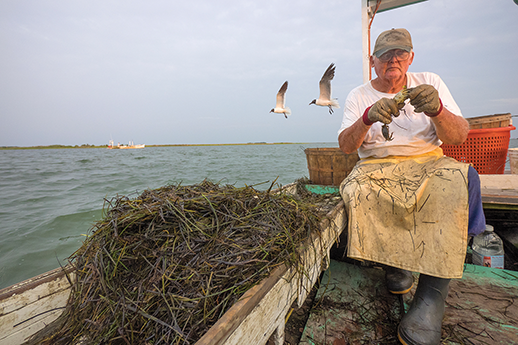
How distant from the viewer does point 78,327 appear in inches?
46.6

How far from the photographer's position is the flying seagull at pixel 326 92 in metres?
7.13

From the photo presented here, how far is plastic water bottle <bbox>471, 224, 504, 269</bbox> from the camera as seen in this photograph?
2314 millimetres

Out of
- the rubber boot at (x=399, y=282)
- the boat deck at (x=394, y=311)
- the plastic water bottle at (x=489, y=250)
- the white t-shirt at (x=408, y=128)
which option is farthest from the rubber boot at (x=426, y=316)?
the plastic water bottle at (x=489, y=250)

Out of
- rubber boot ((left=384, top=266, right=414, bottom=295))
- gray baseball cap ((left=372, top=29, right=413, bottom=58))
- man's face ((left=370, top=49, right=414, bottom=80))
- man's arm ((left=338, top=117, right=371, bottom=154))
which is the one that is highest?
gray baseball cap ((left=372, top=29, right=413, bottom=58))

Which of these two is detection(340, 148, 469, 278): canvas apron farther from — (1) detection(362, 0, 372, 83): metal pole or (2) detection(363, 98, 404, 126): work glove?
(1) detection(362, 0, 372, 83): metal pole

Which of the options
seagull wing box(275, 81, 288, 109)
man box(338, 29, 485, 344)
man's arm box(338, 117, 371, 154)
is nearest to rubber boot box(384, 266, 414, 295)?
man box(338, 29, 485, 344)

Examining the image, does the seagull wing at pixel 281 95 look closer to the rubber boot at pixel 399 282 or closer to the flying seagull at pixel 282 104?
the flying seagull at pixel 282 104

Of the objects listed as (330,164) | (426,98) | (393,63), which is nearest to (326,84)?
(330,164)

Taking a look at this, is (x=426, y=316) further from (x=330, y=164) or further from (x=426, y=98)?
(x=330, y=164)

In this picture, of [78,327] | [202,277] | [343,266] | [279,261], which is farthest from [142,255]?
[343,266]

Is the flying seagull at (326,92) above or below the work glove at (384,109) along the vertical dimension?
above

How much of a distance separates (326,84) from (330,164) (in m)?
4.74

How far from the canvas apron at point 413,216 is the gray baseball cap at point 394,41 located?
0.97 metres

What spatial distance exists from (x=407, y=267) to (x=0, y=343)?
2.46 metres
